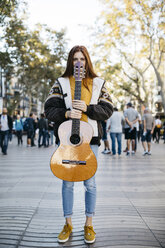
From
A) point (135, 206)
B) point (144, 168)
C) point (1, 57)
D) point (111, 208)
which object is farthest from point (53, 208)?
point (1, 57)

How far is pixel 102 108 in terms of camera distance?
3.17 m

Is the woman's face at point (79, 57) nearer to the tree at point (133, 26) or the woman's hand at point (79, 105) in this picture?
the woman's hand at point (79, 105)

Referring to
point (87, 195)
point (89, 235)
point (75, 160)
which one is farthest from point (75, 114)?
point (89, 235)

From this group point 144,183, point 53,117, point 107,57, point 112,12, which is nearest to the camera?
point 53,117

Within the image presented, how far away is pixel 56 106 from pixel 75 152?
60 cm

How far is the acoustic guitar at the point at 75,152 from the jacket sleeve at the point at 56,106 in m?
0.13

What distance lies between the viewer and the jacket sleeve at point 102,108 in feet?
10.1

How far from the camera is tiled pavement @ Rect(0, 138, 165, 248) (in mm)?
3053

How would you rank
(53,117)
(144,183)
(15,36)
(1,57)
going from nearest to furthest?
1. (53,117)
2. (144,183)
3. (1,57)
4. (15,36)

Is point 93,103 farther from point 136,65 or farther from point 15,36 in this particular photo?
point 136,65

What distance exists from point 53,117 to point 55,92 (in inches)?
12.6

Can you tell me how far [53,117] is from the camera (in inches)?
122

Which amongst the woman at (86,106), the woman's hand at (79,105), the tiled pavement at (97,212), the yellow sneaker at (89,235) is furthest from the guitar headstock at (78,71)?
the tiled pavement at (97,212)

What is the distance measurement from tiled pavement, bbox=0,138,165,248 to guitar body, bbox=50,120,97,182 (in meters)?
0.75
